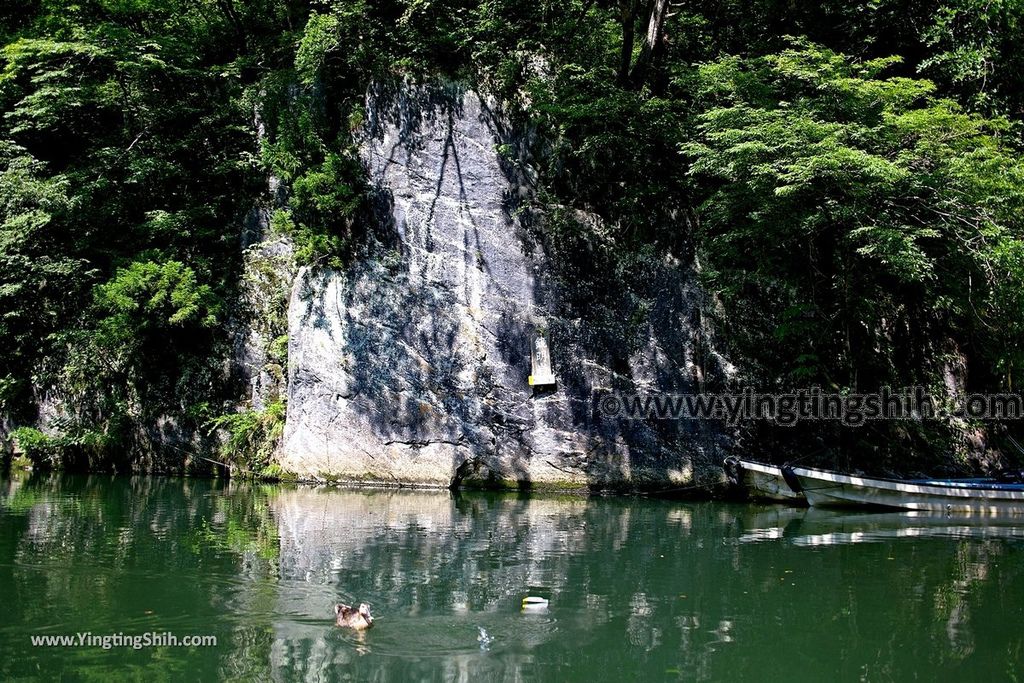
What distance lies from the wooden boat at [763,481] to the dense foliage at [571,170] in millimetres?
970

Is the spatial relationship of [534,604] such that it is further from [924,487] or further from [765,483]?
[924,487]

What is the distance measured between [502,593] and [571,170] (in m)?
10.1

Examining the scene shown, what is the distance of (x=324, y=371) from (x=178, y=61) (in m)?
7.79

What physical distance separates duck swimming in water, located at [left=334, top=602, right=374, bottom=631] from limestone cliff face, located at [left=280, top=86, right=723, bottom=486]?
27.2 ft

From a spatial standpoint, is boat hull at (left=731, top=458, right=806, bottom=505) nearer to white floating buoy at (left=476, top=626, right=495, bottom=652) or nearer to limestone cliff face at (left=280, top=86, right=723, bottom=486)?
limestone cliff face at (left=280, top=86, right=723, bottom=486)

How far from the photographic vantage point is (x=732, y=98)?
13.8 m

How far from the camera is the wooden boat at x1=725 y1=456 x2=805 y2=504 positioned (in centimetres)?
1274

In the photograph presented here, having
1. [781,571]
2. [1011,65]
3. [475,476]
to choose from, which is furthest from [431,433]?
[1011,65]

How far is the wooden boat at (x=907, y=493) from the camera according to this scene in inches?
464

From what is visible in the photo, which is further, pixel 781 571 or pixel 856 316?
pixel 856 316

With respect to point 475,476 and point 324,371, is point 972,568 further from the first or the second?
point 324,371

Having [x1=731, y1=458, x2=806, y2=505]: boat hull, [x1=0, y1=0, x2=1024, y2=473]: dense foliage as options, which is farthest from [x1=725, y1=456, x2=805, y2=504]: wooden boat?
[x1=0, y1=0, x2=1024, y2=473]: dense foliage

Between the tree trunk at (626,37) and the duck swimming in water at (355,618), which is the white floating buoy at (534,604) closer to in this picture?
the duck swimming in water at (355,618)

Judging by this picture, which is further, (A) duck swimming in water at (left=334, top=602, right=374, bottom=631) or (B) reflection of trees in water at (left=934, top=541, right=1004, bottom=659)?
(B) reflection of trees in water at (left=934, top=541, right=1004, bottom=659)
